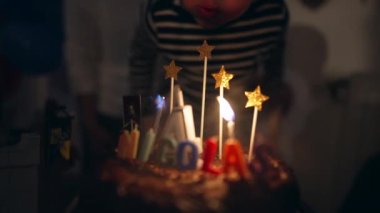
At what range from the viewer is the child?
1893mm

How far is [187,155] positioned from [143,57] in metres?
0.55

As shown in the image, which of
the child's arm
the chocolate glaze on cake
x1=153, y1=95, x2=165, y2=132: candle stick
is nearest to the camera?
the chocolate glaze on cake

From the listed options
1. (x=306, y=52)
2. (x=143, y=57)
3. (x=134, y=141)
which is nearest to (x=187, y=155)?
(x=134, y=141)

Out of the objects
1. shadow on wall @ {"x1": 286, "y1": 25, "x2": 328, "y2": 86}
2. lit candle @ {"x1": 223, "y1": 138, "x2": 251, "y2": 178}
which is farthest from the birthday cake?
shadow on wall @ {"x1": 286, "y1": 25, "x2": 328, "y2": 86}

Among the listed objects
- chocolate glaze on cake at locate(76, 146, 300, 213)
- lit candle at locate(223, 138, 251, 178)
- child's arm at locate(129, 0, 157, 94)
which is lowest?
chocolate glaze on cake at locate(76, 146, 300, 213)

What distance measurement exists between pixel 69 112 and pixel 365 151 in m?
1.31

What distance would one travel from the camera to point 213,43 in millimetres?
1922

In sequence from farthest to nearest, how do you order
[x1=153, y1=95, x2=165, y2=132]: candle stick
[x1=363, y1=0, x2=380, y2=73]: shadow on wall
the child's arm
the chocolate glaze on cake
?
[x1=363, y1=0, x2=380, y2=73]: shadow on wall, the child's arm, [x1=153, y1=95, x2=165, y2=132]: candle stick, the chocolate glaze on cake

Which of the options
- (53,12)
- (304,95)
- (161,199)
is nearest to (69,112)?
(53,12)

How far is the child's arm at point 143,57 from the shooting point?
1879mm

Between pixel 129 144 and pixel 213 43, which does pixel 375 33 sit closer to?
pixel 213 43

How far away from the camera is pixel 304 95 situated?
2.04m

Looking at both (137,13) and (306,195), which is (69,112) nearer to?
(137,13)

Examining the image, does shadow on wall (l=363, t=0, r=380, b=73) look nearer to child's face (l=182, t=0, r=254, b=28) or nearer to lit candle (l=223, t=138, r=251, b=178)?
child's face (l=182, t=0, r=254, b=28)
